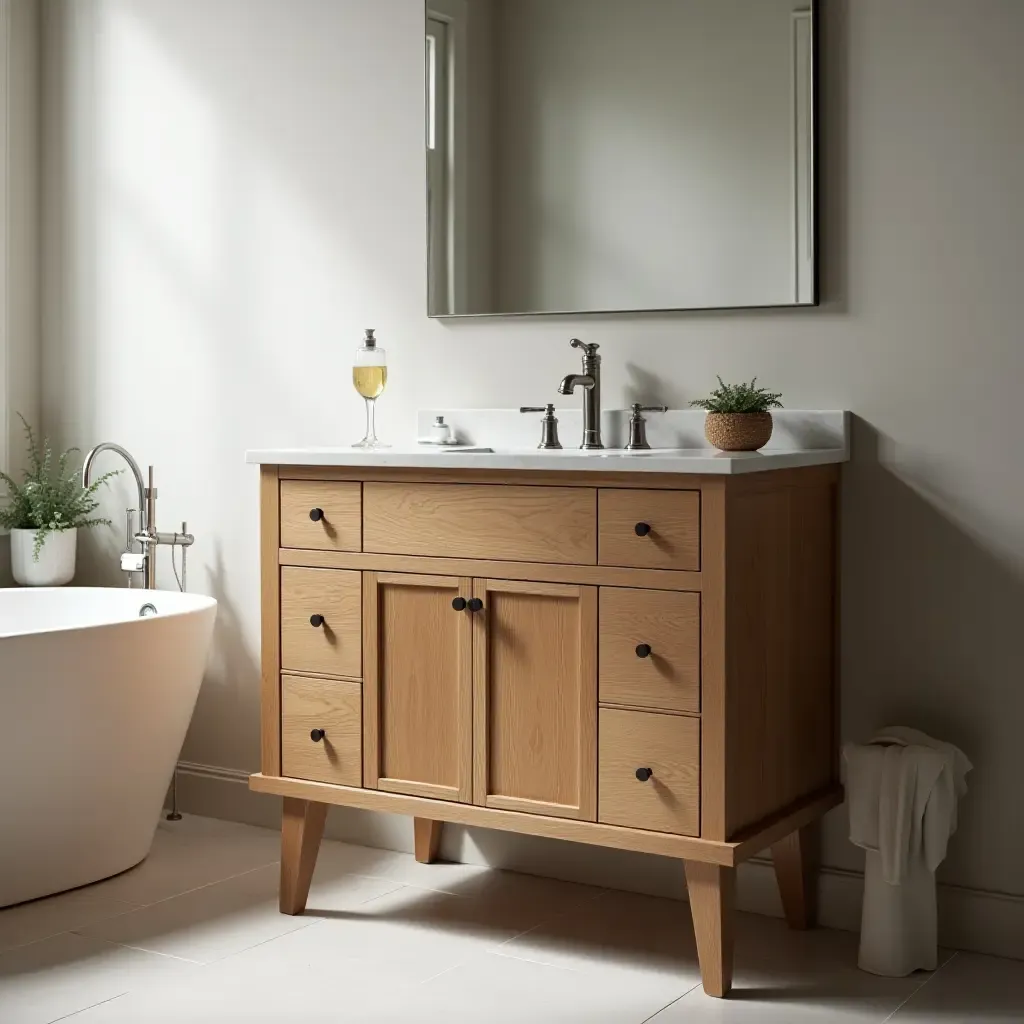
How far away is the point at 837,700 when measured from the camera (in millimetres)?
2635

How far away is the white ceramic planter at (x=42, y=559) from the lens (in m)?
3.46

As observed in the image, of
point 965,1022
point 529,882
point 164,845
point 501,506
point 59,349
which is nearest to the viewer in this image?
point 965,1022

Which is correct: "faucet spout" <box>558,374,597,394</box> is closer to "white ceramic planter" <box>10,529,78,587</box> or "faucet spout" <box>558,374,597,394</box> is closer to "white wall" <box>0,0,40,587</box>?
"white ceramic planter" <box>10,529,78,587</box>

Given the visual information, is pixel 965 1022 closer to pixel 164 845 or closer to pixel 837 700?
pixel 837 700

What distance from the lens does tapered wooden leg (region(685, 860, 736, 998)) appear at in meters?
2.27

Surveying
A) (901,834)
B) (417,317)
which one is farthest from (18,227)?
(901,834)

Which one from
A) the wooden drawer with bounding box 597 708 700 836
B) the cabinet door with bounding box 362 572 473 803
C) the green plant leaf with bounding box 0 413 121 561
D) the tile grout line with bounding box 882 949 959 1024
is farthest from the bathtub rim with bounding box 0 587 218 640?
Answer: the tile grout line with bounding box 882 949 959 1024

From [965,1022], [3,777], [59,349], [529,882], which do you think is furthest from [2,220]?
[965,1022]

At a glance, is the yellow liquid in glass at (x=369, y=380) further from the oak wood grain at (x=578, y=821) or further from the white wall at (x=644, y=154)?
the oak wood grain at (x=578, y=821)

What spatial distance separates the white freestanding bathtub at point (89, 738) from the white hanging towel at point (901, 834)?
1.37m

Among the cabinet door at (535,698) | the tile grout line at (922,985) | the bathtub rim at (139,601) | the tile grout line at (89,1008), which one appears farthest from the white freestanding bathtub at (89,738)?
the tile grout line at (922,985)

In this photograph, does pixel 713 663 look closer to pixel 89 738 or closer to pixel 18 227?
pixel 89 738

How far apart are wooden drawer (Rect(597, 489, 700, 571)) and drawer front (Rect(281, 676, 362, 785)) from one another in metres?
0.59

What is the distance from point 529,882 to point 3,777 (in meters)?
1.06
